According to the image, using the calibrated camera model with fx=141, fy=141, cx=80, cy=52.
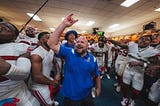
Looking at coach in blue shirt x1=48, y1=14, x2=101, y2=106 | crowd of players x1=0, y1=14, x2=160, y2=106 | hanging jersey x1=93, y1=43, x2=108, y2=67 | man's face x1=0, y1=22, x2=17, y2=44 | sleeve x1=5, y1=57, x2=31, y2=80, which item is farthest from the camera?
hanging jersey x1=93, y1=43, x2=108, y2=67

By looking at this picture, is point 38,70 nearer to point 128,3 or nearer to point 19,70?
point 19,70

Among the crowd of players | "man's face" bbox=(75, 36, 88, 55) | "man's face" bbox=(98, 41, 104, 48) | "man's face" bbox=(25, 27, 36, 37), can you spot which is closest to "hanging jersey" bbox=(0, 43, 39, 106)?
the crowd of players

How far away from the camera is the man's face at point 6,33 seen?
1.39 metres

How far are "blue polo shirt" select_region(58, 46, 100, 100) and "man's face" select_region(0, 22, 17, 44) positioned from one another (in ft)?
1.97

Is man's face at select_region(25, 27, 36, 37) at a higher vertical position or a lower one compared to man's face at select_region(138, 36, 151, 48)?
higher

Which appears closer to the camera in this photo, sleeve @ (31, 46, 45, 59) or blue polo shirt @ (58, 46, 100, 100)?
blue polo shirt @ (58, 46, 100, 100)

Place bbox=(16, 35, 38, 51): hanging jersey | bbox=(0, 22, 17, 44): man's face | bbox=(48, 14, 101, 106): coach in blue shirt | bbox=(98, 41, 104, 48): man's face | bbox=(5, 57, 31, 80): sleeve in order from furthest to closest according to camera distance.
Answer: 1. bbox=(98, 41, 104, 48): man's face
2. bbox=(16, 35, 38, 51): hanging jersey
3. bbox=(48, 14, 101, 106): coach in blue shirt
4. bbox=(0, 22, 17, 44): man's face
5. bbox=(5, 57, 31, 80): sleeve

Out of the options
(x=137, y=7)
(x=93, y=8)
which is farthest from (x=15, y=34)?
(x=137, y=7)

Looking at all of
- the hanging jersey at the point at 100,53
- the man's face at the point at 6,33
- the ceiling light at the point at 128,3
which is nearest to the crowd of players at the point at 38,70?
the man's face at the point at 6,33

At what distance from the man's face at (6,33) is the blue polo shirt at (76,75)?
23.6 inches

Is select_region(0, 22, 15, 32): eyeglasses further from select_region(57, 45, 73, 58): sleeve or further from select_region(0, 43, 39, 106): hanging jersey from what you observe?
select_region(57, 45, 73, 58): sleeve

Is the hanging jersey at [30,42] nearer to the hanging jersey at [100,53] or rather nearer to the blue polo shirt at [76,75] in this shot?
the blue polo shirt at [76,75]

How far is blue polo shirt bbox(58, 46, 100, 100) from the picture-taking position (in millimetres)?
1748

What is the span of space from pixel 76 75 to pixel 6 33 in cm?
91
